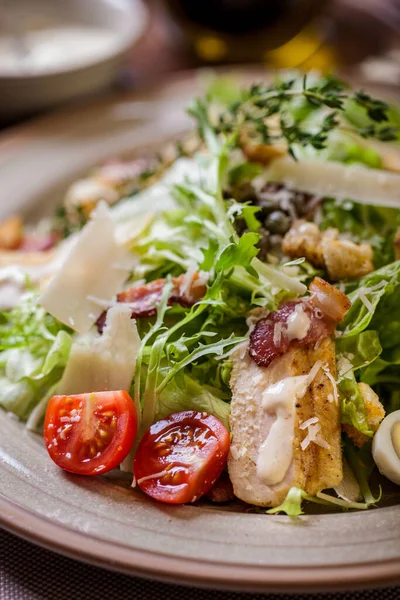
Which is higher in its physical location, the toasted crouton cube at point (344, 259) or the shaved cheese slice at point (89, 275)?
the toasted crouton cube at point (344, 259)

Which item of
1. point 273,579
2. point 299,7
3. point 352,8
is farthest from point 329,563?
point 352,8

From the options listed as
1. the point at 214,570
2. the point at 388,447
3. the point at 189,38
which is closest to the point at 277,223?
the point at 388,447

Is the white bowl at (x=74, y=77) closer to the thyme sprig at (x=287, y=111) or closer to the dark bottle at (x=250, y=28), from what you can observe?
the dark bottle at (x=250, y=28)

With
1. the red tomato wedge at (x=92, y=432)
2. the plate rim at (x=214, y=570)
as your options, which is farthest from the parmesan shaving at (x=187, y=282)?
the plate rim at (x=214, y=570)

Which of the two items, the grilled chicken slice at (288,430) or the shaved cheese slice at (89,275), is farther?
the shaved cheese slice at (89,275)

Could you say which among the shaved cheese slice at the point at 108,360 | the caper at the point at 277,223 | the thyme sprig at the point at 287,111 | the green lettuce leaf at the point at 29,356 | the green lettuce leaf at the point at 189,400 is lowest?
the green lettuce leaf at the point at 29,356

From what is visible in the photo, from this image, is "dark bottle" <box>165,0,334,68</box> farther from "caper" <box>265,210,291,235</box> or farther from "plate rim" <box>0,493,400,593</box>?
"plate rim" <box>0,493,400,593</box>

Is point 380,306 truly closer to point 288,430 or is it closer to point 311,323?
point 311,323

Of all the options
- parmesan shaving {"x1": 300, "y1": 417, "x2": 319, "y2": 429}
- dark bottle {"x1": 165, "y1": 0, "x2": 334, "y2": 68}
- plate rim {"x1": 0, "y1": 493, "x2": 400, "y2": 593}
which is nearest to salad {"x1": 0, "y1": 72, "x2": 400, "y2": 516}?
parmesan shaving {"x1": 300, "y1": 417, "x2": 319, "y2": 429}
